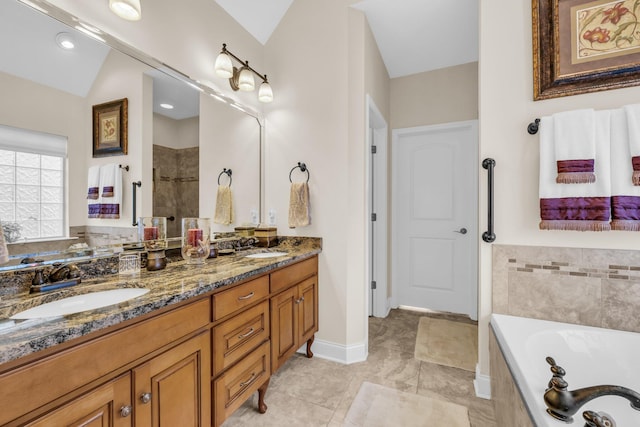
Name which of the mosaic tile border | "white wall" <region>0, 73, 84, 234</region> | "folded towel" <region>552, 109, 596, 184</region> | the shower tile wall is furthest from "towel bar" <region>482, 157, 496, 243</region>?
"white wall" <region>0, 73, 84, 234</region>

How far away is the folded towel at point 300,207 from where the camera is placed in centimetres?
228

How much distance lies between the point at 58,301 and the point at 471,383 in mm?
2343

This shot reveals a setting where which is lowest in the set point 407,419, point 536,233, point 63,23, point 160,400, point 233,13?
point 407,419

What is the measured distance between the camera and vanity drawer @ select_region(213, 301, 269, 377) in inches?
50.0

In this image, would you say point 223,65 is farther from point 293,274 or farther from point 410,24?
point 410,24

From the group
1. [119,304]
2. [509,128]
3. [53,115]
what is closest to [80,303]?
[119,304]

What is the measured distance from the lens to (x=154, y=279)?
4.20 feet

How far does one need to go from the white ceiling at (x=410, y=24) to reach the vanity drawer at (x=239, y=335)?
224 centimetres

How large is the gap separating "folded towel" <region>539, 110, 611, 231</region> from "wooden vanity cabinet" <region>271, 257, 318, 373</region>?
1.52 m

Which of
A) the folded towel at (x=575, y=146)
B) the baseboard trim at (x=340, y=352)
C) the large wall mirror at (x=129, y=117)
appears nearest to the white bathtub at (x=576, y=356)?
the folded towel at (x=575, y=146)

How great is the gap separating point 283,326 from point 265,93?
1837 mm

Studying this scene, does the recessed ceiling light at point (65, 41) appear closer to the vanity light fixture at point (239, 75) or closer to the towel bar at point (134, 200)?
the towel bar at point (134, 200)

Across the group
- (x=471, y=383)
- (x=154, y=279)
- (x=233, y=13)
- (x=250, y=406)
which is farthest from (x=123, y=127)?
(x=471, y=383)

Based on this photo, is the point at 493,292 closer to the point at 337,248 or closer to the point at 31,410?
the point at 337,248
